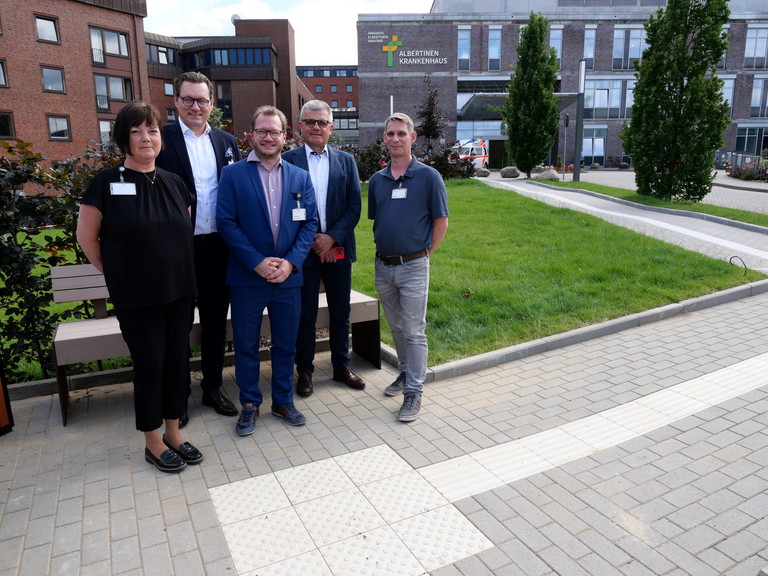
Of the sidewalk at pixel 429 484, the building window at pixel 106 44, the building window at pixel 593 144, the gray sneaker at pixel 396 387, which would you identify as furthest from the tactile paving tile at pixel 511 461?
the building window at pixel 593 144

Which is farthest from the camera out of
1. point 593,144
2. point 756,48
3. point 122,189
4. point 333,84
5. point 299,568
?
point 333,84

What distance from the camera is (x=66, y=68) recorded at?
113 feet

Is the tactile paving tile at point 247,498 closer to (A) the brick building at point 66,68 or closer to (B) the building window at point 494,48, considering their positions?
(A) the brick building at point 66,68

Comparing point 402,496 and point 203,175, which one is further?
point 203,175

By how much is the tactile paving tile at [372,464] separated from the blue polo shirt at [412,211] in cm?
148

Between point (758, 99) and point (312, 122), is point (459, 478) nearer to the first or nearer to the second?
point (312, 122)

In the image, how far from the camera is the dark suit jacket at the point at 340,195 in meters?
4.40

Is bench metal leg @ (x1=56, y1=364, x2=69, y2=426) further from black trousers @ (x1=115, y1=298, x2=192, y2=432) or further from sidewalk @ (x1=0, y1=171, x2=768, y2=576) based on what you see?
black trousers @ (x1=115, y1=298, x2=192, y2=432)

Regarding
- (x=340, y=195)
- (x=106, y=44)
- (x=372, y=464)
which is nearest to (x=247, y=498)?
(x=372, y=464)

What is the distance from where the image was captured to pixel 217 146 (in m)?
4.11

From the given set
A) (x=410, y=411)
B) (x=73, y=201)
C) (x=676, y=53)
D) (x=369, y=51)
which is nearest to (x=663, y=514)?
(x=410, y=411)

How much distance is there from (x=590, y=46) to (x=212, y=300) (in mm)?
48137

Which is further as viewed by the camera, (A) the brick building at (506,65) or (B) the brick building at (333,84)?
(B) the brick building at (333,84)

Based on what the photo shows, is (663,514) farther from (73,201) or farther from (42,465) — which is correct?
(73,201)
